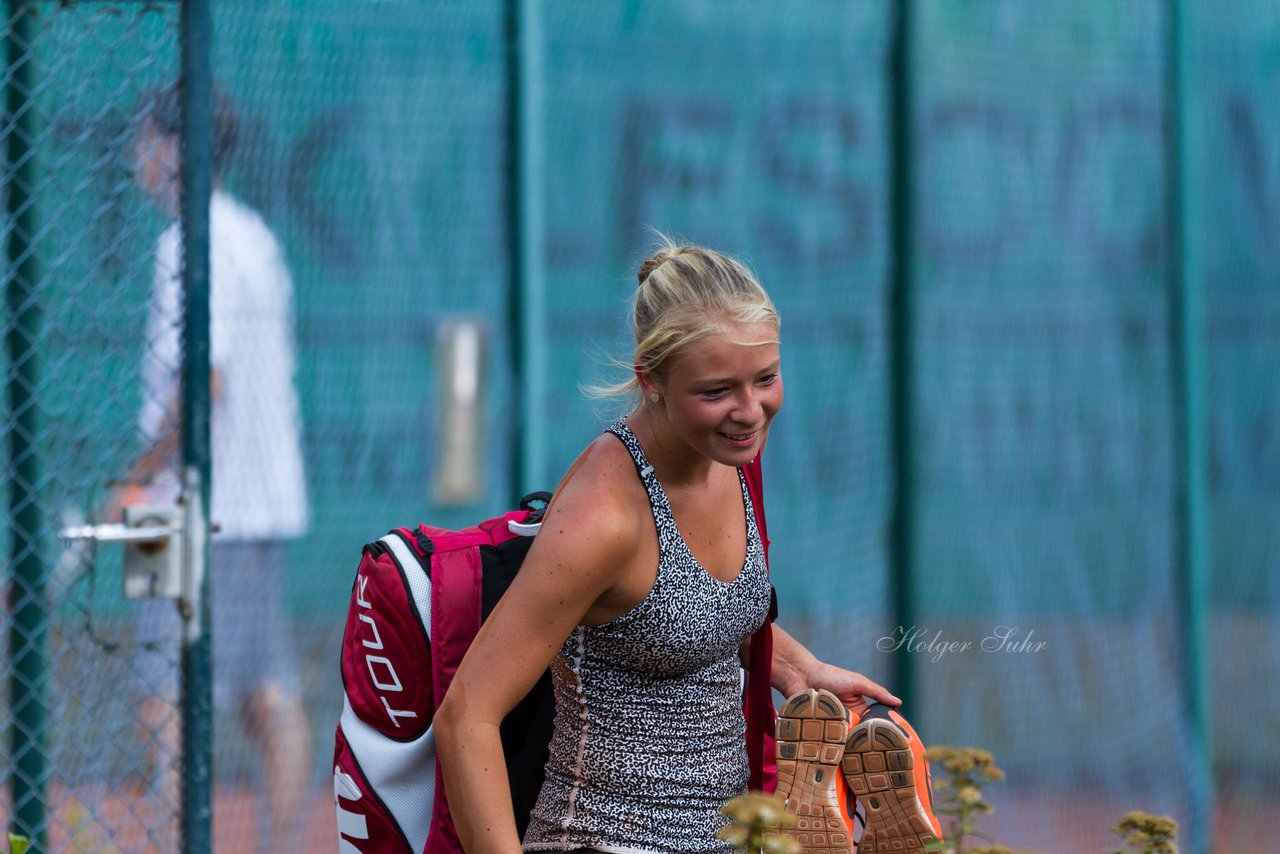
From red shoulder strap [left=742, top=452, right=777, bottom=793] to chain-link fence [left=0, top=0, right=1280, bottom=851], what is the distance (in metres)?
1.96

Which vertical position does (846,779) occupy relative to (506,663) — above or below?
below

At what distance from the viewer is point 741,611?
2.48 meters

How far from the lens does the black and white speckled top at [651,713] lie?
7.91 ft

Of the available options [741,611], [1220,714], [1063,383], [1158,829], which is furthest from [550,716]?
[1220,714]

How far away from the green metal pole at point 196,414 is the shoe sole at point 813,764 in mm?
1129

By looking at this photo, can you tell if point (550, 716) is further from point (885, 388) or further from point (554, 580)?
point (885, 388)

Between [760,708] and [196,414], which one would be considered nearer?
[760,708]

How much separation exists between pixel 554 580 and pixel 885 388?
265 cm

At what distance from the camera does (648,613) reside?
94.1 inches

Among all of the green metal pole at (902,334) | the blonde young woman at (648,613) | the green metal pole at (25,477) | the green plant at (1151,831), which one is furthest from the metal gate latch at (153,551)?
the green metal pole at (902,334)

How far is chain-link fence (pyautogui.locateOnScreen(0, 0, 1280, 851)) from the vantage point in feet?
14.5

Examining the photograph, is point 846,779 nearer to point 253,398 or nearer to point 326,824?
point 326,824

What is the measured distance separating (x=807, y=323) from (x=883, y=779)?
2.46 meters

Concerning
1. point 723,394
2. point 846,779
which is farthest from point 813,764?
point 723,394
